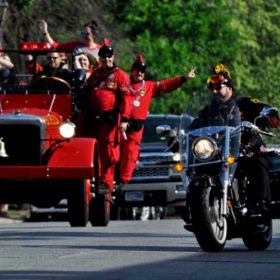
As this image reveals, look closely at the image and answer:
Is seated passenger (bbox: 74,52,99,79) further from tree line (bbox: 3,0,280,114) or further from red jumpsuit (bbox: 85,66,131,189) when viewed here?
tree line (bbox: 3,0,280,114)

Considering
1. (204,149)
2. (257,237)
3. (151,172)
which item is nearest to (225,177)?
(204,149)

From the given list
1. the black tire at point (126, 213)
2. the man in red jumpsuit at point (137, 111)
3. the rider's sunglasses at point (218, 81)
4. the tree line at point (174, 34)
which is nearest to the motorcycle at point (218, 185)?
the rider's sunglasses at point (218, 81)

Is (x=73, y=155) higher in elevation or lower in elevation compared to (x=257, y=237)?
higher

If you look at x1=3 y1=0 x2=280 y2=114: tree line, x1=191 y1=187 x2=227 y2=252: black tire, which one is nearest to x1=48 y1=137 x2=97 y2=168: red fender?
x1=191 y1=187 x2=227 y2=252: black tire

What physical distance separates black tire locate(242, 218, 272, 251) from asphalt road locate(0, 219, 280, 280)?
4.2 inches

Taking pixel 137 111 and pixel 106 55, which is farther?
pixel 137 111

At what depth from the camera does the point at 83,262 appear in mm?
12281

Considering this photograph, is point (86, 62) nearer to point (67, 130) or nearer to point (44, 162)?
point (67, 130)

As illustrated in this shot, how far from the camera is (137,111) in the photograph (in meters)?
20.7

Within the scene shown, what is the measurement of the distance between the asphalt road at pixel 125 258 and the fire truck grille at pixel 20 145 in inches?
35.5

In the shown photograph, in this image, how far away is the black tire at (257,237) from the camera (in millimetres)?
13789

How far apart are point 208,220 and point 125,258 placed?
810 millimetres

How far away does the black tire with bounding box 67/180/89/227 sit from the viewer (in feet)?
58.8

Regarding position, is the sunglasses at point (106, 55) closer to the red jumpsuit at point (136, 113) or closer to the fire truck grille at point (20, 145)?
the red jumpsuit at point (136, 113)
